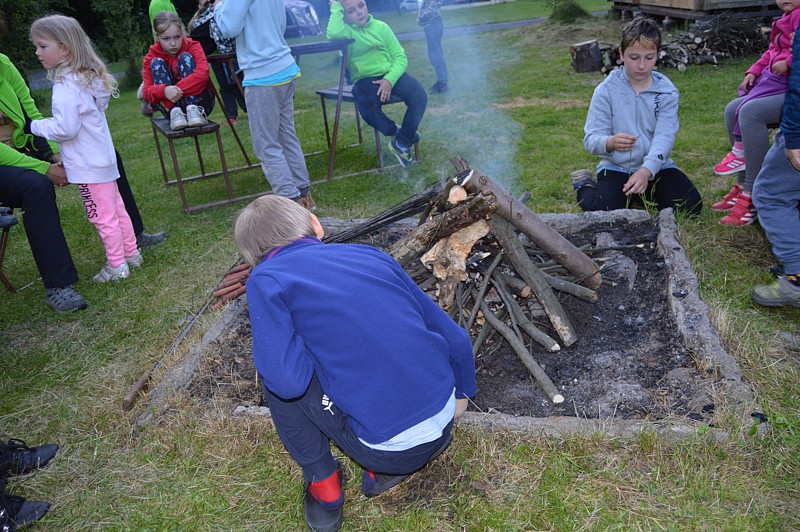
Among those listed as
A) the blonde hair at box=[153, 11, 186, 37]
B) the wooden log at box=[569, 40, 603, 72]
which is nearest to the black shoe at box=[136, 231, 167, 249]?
the blonde hair at box=[153, 11, 186, 37]

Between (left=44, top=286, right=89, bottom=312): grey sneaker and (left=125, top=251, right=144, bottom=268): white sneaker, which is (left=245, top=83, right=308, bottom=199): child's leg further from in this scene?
(left=44, top=286, right=89, bottom=312): grey sneaker

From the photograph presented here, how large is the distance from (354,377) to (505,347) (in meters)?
1.31

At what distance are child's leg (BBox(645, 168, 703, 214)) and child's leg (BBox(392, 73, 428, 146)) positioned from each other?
275 centimetres

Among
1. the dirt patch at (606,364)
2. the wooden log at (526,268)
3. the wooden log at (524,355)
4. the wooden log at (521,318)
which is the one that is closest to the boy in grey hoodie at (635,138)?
the dirt patch at (606,364)

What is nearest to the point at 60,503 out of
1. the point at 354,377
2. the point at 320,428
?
the point at 320,428

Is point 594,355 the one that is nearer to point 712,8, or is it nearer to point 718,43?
point 718,43

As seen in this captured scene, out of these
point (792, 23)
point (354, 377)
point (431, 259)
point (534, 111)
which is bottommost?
point (534, 111)

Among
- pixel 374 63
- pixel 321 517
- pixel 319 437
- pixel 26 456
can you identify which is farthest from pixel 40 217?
pixel 374 63

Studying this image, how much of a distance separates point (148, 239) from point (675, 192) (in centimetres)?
421

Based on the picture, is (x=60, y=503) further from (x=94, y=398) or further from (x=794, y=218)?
(x=794, y=218)

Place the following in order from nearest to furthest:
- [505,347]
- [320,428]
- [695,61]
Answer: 1. [320,428]
2. [505,347]
3. [695,61]

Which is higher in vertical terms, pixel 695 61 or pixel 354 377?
pixel 354 377

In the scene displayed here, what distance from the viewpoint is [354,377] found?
1845 millimetres

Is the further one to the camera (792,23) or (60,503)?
(792,23)
